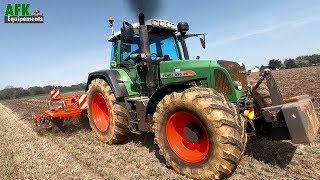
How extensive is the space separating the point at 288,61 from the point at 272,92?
68554 mm

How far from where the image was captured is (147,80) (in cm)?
639

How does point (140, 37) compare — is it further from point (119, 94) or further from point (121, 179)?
point (121, 179)

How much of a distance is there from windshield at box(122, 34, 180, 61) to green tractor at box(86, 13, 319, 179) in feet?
0.07

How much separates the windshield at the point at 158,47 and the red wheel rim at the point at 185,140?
2.05 metres

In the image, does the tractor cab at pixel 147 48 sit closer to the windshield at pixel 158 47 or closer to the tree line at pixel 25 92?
the windshield at pixel 158 47

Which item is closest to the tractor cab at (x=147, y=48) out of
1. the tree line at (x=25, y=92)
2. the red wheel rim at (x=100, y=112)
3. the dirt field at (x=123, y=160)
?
the red wheel rim at (x=100, y=112)

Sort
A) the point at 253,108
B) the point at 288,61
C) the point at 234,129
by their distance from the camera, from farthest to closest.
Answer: the point at 288,61 < the point at 253,108 < the point at 234,129

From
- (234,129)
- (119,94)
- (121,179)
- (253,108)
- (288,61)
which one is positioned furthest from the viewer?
(288,61)

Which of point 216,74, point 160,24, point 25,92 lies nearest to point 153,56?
point 160,24

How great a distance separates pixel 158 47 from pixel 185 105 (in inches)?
98.2

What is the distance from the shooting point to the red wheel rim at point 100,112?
7.70 meters

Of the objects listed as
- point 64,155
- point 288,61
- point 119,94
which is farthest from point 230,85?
point 288,61

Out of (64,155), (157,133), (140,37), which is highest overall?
(140,37)

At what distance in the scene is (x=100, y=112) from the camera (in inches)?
312
